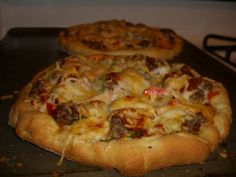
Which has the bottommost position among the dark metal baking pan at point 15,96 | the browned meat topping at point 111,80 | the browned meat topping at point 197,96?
the dark metal baking pan at point 15,96

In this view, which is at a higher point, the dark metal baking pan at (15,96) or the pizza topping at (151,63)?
the pizza topping at (151,63)

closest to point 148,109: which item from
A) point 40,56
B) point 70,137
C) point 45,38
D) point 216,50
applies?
Result: point 70,137

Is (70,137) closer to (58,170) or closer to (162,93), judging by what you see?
(58,170)

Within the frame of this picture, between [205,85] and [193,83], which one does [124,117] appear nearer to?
[193,83]

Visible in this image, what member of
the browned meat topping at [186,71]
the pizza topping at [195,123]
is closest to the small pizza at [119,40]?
the browned meat topping at [186,71]

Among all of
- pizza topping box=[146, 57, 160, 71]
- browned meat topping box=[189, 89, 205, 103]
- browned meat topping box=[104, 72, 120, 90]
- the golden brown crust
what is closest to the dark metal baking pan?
the golden brown crust

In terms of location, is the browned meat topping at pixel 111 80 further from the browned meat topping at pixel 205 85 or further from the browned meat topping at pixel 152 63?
the browned meat topping at pixel 205 85

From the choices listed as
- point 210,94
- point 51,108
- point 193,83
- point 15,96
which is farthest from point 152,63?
point 15,96
